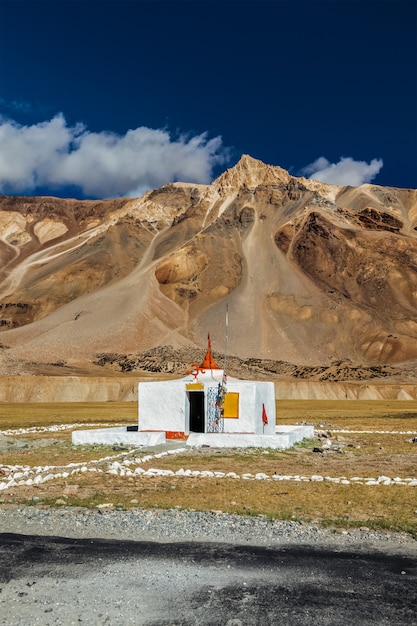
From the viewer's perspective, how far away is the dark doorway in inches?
1133

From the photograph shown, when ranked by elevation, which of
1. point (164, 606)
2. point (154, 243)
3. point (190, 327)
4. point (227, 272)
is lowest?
point (164, 606)

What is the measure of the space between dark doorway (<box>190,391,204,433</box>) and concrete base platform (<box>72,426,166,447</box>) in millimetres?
2784

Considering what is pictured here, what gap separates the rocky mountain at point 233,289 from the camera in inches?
4080

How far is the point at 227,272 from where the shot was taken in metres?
129

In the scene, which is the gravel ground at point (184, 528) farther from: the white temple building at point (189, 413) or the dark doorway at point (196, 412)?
the dark doorway at point (196, 412)

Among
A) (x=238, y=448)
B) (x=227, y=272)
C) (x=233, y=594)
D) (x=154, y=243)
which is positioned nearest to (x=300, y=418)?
(x=238, y=448)

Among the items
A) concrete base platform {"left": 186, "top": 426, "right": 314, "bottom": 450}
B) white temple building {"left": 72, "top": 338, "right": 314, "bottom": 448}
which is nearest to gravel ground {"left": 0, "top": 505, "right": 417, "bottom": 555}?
concrete base platform {"left": 186, "top": 426, "right": 314, "bottom": 450}

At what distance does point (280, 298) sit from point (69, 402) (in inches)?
2409

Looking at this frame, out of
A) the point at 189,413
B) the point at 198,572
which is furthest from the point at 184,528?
the point at 189,413

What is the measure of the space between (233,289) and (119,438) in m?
101

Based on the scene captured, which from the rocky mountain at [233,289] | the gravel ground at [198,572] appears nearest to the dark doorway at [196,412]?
the gravel ground at [198,572]

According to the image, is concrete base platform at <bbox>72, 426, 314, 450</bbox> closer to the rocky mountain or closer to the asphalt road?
the asphalt road

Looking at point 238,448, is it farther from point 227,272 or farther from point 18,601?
point 227,272

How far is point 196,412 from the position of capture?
29297 millimetres
